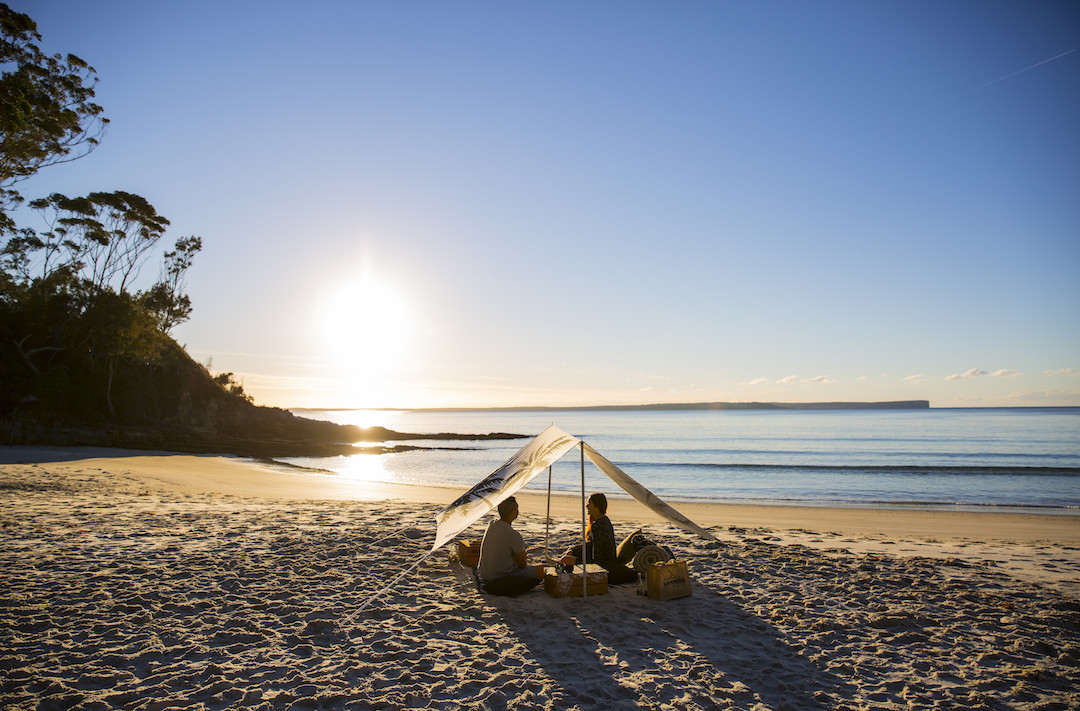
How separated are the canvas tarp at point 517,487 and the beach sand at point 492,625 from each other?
3.28ft

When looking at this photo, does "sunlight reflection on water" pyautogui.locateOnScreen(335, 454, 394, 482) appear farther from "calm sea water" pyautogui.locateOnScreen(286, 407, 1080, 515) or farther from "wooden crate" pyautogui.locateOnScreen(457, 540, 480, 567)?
"wooden crate" pyautogui.locateOnScreen(457, 540, 480, 567)

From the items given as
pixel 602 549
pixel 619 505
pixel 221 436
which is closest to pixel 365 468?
pixel 221 436

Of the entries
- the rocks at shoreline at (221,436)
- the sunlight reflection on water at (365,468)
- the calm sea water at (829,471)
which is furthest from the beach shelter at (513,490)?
the rocks at shoreline at (221,436)

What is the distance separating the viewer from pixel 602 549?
838 centimetres

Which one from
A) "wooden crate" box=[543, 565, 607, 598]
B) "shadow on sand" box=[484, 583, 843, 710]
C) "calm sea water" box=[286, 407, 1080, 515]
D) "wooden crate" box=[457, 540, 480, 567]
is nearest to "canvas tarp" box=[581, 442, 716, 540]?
"shadow on sand" box=[484, 583, 843, 710]

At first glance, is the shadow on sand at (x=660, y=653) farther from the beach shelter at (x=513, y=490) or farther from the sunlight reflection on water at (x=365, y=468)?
the sunlight reflection on water at (x=365, y=468)

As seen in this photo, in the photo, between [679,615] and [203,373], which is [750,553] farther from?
[203,373]

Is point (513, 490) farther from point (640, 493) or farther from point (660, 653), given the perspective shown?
point (660, 653)

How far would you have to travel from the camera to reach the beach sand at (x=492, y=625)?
16.6ft

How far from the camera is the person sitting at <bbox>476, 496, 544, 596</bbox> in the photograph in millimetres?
7668

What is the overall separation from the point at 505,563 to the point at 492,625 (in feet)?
3.33

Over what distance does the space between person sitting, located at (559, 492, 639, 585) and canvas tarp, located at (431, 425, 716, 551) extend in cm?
54

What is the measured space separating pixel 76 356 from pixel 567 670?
43.1 m

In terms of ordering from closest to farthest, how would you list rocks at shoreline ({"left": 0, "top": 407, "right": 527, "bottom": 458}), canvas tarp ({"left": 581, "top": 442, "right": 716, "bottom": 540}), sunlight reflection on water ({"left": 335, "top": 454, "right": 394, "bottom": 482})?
1. canvas tarp ({"left": 581, "top": 442, "right": 716, "bottom": 540})
2. sunlight reflection on water ({"left": 335, "top": 454, "right": 394, "bottom": 482})
3. rocks at shoreline ({"left": 0, "top": 407, "right": 527, "bottom": 458})
